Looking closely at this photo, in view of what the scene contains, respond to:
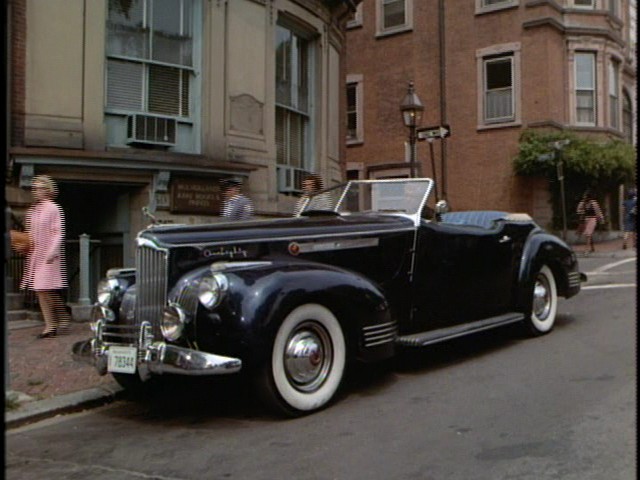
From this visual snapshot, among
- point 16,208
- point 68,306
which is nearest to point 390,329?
point 68,306

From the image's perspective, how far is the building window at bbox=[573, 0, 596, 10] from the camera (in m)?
22.6

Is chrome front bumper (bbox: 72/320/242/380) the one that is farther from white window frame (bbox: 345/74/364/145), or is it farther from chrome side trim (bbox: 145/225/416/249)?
white window frame (bbox: 345/74/364/145)

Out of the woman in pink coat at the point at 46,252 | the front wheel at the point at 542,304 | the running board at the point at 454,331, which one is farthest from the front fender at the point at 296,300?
the woman in pink coat at the point at 46,252

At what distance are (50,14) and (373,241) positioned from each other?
630cm

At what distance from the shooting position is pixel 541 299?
7324 millimetres

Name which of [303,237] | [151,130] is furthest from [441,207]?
[151,130]

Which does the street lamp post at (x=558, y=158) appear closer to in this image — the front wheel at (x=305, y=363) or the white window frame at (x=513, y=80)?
the white window frame at (x=513, y=80)

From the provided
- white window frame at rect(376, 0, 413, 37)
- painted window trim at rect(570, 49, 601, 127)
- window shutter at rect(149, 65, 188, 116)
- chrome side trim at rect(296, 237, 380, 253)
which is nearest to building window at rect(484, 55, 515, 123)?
painted window trim at rect(570, 49, 601, 127)

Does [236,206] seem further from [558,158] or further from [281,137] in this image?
[558,158]

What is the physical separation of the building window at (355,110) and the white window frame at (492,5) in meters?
5.14

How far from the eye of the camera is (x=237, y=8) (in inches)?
444

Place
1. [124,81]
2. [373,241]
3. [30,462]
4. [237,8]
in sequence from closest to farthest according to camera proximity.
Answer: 1. [30,462]
2. [373,241]
3. [124,81]
4. [237,8]

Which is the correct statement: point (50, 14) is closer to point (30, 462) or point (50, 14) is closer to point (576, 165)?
point (30, 462)

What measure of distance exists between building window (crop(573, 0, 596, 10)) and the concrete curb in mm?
21979
